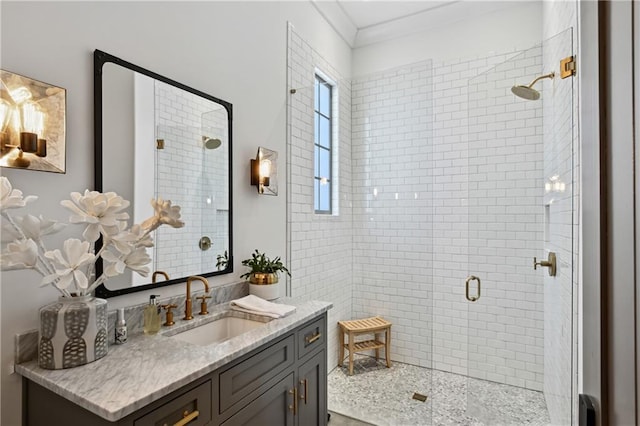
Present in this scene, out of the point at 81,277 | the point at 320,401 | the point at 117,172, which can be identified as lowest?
the point at 320,401

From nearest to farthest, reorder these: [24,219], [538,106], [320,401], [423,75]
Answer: [24,219] < [320,401] < [538,106] < [423,75]

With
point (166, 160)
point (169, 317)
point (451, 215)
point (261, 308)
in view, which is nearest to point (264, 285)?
point (261, 308)

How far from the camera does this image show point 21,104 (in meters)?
1.21

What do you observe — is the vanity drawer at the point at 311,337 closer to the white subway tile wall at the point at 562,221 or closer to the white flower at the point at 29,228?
the white flower at the point at 29,228

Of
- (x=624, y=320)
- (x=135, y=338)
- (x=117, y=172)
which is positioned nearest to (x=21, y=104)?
(x=117, y=172)

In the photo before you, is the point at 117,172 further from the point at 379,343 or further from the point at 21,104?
the point at 379,343

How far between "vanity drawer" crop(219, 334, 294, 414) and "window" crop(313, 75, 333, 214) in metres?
1.56

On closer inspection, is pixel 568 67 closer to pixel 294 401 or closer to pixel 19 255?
pixel 294 401

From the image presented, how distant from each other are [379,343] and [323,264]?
0.81 metres

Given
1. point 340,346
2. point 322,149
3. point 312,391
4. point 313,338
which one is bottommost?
point 340,346

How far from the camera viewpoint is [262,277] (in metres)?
2.17

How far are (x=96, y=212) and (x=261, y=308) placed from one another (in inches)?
39.0

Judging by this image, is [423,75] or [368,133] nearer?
[423,75]

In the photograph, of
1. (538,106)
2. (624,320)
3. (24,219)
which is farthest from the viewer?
(538,106)
